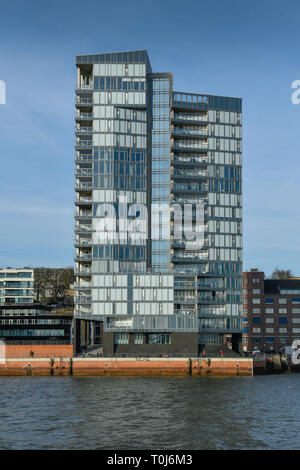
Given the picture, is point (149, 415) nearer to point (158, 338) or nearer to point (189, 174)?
point (158, 338)

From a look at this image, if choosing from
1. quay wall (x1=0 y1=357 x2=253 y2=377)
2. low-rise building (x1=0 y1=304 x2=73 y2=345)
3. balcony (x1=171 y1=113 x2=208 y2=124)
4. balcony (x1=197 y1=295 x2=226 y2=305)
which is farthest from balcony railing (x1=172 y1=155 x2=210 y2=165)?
low-rise building (x1=0 y1=304 x2=73 y2=345)

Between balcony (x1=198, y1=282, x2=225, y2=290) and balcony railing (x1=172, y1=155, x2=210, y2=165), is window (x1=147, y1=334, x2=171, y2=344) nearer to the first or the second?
balcony (x1=198, y1=282, x2=225, y2=290)

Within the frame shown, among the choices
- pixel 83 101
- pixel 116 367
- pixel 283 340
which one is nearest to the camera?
pixel 116 367

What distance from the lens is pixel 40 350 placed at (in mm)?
123562

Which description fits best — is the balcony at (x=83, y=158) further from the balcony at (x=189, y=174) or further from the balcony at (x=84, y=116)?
the balcony at (x=189, y=174)

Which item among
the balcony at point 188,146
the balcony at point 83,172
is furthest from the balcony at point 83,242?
the balcony at point 188,146

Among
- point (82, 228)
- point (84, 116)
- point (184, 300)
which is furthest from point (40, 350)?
point (84, 116)

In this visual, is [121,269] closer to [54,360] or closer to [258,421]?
[54,360]

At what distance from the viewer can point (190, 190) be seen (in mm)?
139875

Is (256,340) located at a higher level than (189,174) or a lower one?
lower

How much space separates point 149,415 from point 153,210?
246 feet

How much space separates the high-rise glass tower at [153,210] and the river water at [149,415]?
2692 centimetres
